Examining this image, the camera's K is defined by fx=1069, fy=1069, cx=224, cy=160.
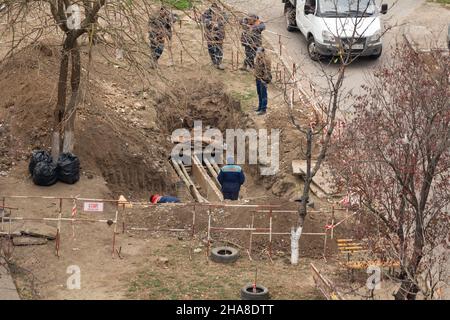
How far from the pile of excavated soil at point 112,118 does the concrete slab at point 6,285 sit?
441cm

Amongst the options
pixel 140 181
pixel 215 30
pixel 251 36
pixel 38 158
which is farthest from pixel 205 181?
pixel 38 158

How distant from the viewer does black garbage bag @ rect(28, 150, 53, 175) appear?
69.7ft

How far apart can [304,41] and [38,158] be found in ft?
33.8

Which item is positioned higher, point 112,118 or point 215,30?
point 215,30

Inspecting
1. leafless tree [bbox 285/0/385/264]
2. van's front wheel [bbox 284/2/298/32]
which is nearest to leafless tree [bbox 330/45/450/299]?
leafless tree [bbox 285/0/385/264]

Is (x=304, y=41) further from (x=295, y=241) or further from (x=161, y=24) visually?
(x=295, y=241)

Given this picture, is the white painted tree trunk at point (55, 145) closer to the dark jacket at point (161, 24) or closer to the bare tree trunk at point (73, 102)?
the bare tree trunk at point (73, 102)

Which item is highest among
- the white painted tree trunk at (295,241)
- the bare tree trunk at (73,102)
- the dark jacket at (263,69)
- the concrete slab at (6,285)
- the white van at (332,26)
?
the white van at (332,26)

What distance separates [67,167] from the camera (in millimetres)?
21422

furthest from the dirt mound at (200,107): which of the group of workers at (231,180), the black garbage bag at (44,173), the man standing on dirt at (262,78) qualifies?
the black garbage bag at (44,173)

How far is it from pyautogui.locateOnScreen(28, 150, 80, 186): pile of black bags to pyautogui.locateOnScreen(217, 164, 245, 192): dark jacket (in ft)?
9.74

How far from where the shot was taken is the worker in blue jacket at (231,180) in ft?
71.8
